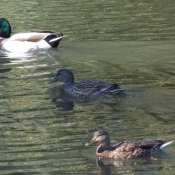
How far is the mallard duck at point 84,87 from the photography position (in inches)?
489

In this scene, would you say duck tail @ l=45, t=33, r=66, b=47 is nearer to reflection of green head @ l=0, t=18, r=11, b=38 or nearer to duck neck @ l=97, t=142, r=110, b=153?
reflection of green head @ l=0, t=18, r=11, b=38

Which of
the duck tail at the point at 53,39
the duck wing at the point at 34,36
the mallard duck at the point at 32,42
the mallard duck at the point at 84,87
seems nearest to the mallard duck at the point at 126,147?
the mallard duck at the point at 84,87

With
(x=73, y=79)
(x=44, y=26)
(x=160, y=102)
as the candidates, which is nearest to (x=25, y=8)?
(x=44, y=26)

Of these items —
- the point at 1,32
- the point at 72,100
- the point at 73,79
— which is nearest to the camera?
the point at 72,100

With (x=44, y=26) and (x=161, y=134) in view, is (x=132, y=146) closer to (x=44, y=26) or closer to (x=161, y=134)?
(x=161, y=134)

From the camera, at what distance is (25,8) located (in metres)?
24.9

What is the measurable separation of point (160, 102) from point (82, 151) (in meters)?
2.82

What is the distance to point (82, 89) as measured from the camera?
12.8 m

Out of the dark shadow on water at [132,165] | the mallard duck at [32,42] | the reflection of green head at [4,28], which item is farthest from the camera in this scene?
the reflection of green head at [4,28]

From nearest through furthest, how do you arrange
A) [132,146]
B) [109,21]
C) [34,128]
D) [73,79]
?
1. [132,146]
2. [34,128]
3. [73,79]
4. [109,21]

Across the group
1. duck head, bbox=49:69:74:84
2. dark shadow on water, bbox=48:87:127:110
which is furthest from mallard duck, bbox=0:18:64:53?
dark shadow on water, bbox=48:87:127:110

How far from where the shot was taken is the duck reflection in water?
12445 mm

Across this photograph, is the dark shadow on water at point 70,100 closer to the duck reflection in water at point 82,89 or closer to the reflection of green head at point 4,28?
the duck reflection in water at point 82,89

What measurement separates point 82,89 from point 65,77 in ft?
2.84
